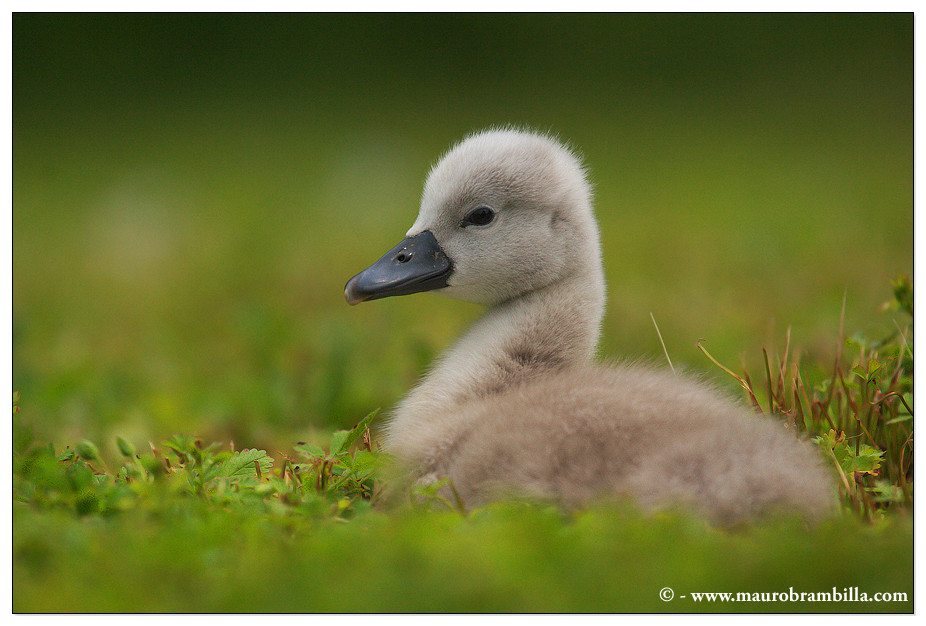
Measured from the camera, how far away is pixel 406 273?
8.63ft

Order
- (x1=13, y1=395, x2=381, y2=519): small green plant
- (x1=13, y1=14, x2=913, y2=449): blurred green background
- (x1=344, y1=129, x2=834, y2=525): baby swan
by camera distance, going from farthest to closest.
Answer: (x1=13, y1=14, x2=913, y2=449): blurred green background < (x1=13, y1=395, x2=381, y2=519): small green plant < (x1=344, y1=129, x2=834, y2=525): baby swan

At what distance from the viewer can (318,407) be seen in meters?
3.64

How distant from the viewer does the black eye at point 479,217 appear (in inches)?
104

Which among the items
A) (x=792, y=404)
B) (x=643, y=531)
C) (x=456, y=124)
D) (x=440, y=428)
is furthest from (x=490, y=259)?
(x=456, y=124)

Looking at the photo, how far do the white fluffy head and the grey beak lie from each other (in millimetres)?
33

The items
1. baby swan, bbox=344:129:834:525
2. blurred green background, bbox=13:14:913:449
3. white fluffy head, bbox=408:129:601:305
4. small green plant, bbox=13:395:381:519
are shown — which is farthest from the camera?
blurred green background, bbox=13:14:913:449

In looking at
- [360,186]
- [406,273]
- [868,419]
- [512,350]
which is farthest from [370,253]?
[868,419]

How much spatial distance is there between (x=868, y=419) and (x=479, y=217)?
123 cm

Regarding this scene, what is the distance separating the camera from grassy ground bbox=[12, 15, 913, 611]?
1.55 meters

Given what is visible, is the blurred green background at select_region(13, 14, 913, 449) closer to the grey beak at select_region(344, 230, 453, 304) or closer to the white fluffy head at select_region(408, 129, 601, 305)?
the white fluffy head at select_region(408, 129, 601, 305)

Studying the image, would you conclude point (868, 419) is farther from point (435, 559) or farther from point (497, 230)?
point (435, 559)

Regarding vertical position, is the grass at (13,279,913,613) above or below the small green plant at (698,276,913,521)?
above

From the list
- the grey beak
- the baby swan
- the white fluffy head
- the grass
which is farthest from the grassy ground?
the grey beak
